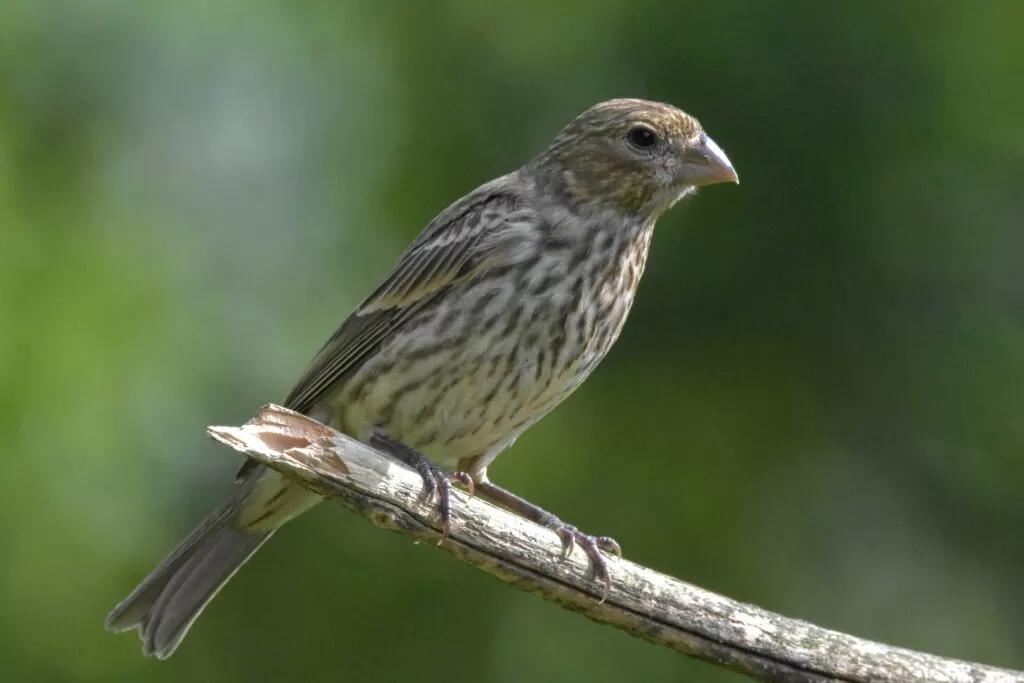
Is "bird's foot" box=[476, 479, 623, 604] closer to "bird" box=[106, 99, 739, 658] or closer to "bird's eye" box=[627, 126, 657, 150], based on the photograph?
"bird" box=[106, 99, 739, 658]

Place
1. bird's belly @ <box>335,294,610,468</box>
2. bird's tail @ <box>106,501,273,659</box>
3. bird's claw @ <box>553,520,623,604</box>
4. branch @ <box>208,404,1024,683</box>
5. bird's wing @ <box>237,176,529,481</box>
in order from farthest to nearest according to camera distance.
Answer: bird's tail @ <box>106,501,273,659</box> < bird's wing @ <box>237,176,529,481</box> < bird's belly @ <box>335,294,610,468</box> < bird's claw @ <box>553,520,623,604</box> < branch @ <box>208,404,1024,683</box>

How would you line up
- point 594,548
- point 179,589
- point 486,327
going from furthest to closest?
point 179,589
point 486,327
point 594,548

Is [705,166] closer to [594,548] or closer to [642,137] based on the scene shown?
[642,137]

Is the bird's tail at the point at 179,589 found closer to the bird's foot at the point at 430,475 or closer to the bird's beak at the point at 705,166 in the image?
the bird's foot at the point at 430,475

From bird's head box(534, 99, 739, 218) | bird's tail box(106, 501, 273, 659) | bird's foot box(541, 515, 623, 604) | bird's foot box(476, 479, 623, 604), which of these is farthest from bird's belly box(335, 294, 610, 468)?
bird's tail box(106, 501, 273, 659)

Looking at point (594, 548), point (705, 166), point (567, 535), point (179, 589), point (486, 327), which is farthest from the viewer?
point (179, 589)

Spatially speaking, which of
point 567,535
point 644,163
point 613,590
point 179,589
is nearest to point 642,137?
point 644,163
